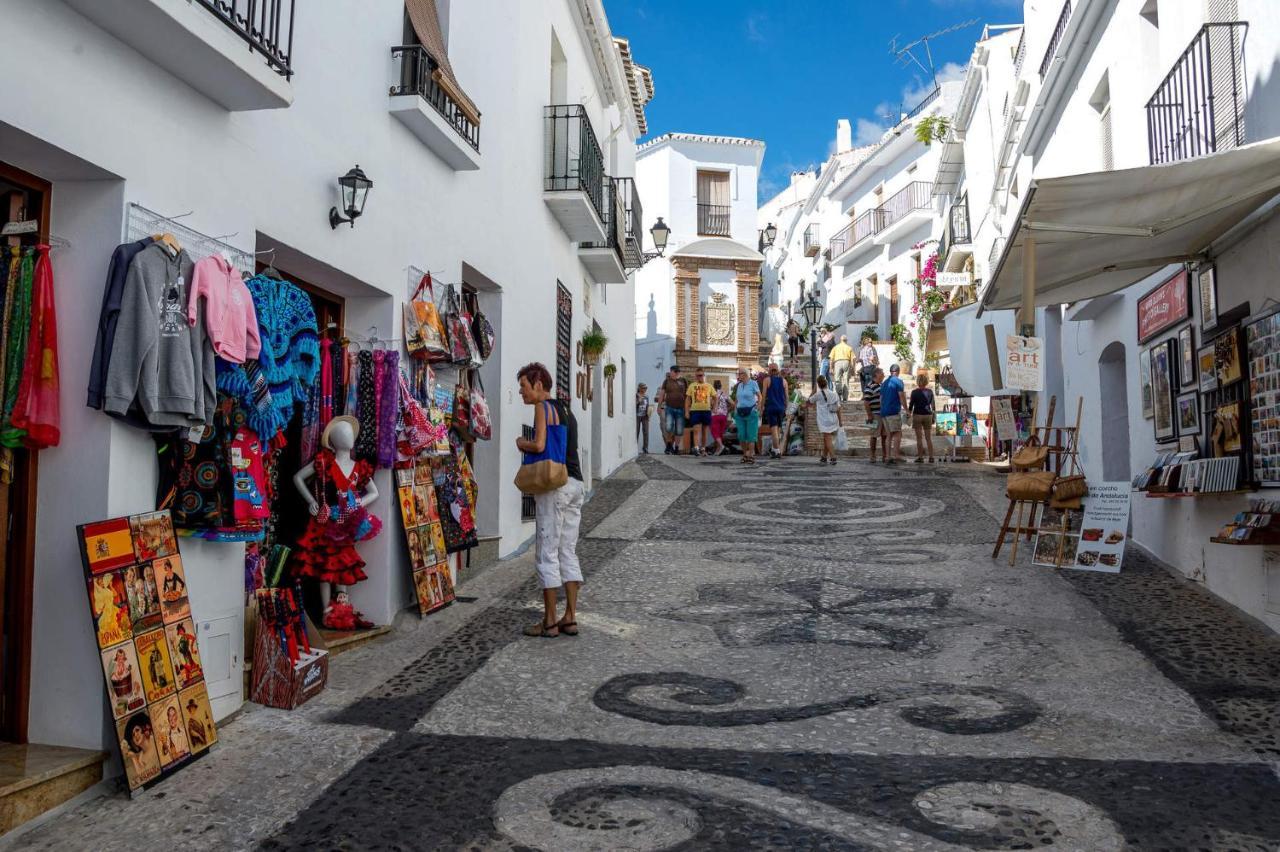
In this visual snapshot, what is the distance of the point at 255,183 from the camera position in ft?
15.5

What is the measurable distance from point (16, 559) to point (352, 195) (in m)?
2.70

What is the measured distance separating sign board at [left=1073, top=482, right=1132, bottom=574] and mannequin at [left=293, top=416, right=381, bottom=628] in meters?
5.44

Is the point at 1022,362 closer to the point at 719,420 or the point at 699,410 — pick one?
the point at 699,410

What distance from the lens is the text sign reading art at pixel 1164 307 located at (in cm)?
695

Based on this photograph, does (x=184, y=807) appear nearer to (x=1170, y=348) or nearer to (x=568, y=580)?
(x=568, y=580)

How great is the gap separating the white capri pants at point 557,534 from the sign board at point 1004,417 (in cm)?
962

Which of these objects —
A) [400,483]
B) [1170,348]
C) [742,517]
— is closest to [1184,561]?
[1170,348]

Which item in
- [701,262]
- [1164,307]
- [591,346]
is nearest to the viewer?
[1164,307]

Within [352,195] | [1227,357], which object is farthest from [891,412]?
[352,195]

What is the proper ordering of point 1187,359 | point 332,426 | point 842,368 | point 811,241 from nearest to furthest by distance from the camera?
point 332,426
point 1187,359
point 842,368
point 811,241

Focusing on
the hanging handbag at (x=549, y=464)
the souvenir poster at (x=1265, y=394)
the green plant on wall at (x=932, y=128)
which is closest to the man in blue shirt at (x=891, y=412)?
the souvenir poster at (x=1265, y=394)

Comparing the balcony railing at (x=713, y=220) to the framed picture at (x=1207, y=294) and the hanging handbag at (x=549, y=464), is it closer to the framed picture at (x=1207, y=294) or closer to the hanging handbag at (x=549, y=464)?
the framed picture at (x=1207, y=294)

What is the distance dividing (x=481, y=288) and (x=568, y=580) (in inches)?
143

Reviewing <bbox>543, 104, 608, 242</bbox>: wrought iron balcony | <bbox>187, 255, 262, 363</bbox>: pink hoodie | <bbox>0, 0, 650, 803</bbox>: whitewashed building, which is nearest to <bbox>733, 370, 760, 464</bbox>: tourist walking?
<bbox>543, 104, 608, 242</bbox>: wrought iron balcony
